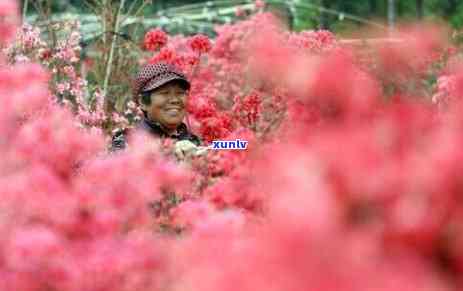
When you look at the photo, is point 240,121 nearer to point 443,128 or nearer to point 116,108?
point 116,108

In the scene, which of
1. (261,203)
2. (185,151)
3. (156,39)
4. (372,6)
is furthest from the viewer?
(372,6)

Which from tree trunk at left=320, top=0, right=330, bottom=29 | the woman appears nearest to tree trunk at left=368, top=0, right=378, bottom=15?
tree trunk at left=320, top=0, right=330, bottom=29

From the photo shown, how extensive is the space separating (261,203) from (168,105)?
2.71 m

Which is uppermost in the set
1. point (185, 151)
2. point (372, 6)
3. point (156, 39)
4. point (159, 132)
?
point (156, 39)

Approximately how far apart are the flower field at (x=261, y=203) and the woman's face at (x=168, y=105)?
178cm

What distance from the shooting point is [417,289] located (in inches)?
88.4

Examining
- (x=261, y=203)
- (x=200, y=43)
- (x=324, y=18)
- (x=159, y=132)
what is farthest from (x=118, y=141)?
(x=324, y=18)

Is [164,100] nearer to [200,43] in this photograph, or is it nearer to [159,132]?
[159,132]

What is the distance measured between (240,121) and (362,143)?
4.96 metres

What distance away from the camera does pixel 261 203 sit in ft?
11.7

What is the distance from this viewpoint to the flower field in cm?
236

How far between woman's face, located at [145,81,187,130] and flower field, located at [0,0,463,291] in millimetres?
1776

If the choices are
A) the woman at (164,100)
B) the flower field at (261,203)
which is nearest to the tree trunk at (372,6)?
the woman at (164,100)

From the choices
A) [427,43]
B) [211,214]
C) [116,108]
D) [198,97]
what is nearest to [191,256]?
[211,214]
